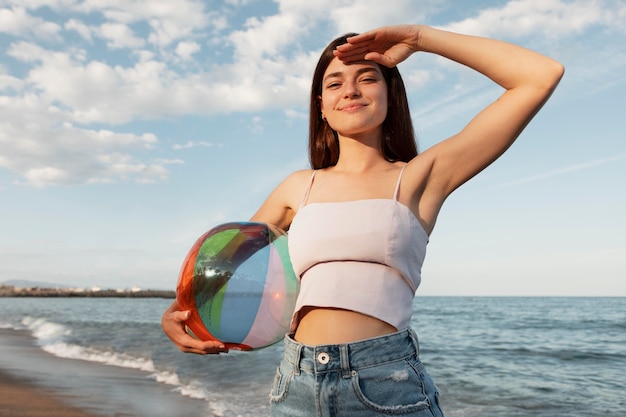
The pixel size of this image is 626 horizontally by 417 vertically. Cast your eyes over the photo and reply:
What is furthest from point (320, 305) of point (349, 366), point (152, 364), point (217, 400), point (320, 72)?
point (152, 364)

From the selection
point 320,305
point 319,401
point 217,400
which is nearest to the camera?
point 319,401

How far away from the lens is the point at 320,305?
88.5 inches

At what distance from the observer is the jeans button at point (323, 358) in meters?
2.11

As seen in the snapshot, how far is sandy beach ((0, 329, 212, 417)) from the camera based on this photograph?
7.45m

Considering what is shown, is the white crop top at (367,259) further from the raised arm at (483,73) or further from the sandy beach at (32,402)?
the sandy beach at (32,402)

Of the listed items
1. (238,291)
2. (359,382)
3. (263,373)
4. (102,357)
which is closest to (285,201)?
(238,291)

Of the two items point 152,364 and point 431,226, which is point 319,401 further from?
point 152,364

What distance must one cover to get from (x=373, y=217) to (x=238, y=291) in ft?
2.08

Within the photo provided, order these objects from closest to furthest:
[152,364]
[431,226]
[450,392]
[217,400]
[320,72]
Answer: [431,226]
[320,72]
[217,400]
[450,392]
[152,364]

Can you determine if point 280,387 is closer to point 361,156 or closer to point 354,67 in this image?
point 361,156

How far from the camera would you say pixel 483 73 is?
2426 millimetres

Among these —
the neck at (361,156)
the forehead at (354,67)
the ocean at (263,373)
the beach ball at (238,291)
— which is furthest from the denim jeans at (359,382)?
the ocean at (263,373)

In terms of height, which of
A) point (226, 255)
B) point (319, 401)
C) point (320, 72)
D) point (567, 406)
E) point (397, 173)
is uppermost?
point (320, 72)

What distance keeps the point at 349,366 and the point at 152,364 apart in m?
10.4
